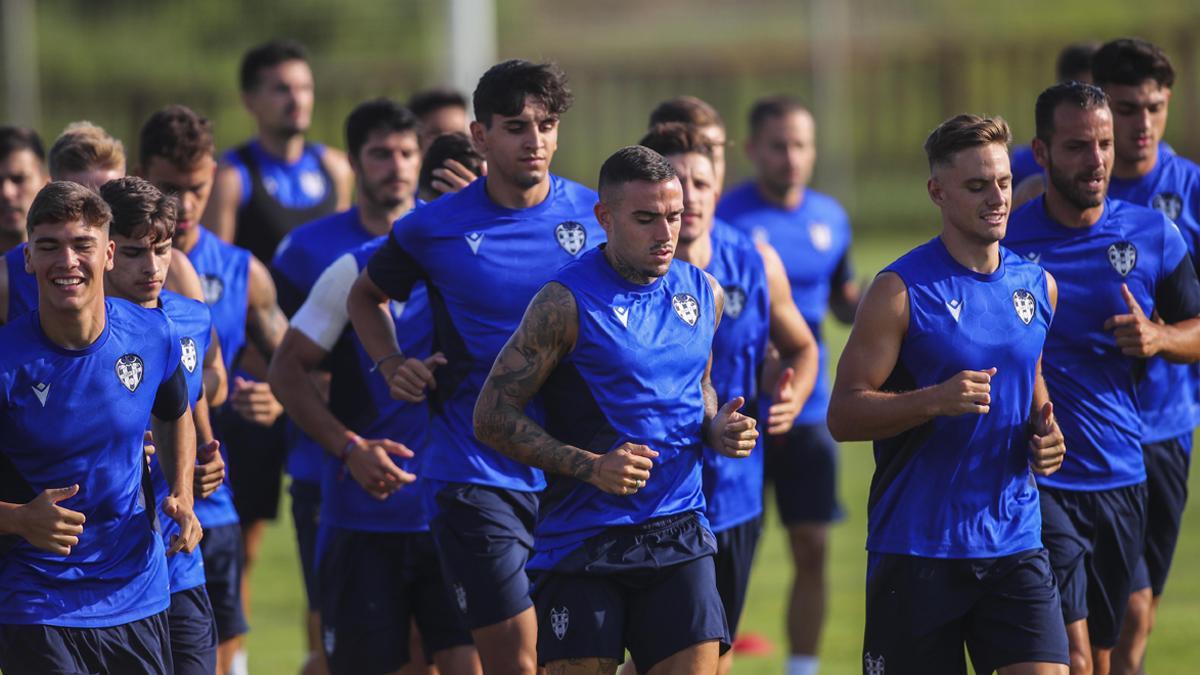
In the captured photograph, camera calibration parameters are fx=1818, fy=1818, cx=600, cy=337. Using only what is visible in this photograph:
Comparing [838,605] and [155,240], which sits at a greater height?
[155,240]

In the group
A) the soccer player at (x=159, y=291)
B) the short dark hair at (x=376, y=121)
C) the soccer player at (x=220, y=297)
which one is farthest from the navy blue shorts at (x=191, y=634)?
the short dark hair at (x=376, y=121)

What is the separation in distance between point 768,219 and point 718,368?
297 centimetres

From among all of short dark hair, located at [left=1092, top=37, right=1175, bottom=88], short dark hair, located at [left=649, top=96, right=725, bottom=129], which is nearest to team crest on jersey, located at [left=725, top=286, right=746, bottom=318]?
short dark hair, located at [left=649, top=96, right=725, bottom=129]

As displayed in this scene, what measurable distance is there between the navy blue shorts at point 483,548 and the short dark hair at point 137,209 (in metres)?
1.46

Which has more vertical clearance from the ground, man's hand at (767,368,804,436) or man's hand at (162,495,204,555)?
man's hand at (767,368,804,436)

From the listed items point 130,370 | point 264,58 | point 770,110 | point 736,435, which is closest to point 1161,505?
point 736,435

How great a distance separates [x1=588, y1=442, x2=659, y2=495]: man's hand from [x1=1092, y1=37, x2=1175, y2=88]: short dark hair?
10.00 ft

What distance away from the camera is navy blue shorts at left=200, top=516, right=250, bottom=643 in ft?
24.4

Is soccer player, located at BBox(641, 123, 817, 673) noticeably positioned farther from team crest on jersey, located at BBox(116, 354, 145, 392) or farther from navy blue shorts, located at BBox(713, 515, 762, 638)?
team crest on jersey, located at BBox(116, 354, 145, 392)

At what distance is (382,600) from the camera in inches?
292

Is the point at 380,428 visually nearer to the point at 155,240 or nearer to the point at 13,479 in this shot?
the point at 155,240

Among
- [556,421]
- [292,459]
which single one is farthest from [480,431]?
[292,459]

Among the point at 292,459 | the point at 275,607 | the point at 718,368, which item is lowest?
the point at 275,607

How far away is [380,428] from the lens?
7.63m
